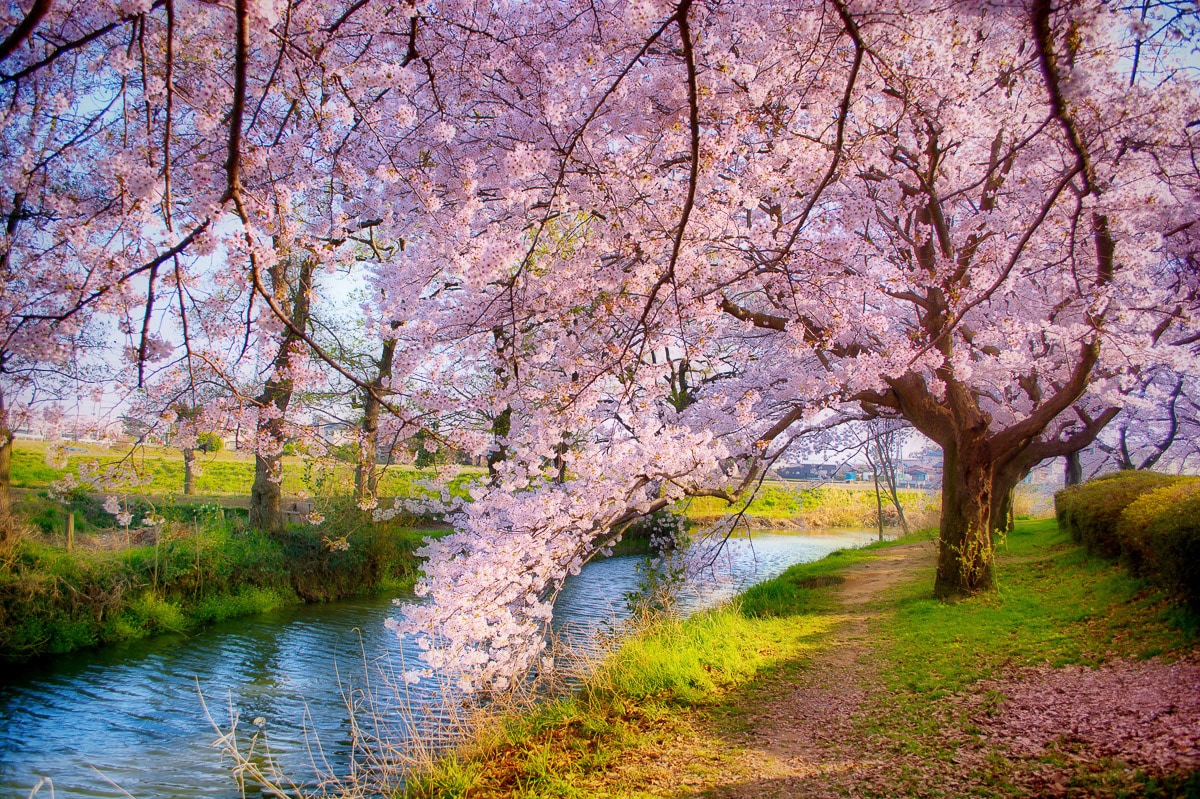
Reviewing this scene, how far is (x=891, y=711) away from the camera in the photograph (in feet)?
14.8

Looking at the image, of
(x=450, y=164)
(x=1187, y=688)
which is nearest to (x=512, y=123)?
(x=450, y=164)

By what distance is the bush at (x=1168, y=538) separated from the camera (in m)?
4.64

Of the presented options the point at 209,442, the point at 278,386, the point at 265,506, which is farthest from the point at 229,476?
the point at 278,386

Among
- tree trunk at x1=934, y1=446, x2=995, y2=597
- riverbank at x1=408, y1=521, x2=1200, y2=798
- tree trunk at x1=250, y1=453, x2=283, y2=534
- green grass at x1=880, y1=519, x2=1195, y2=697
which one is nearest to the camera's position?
riverbank at x1=408, y1=521, x2=1200, y2=798

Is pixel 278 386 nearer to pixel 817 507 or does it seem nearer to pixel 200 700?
pixel 200 700

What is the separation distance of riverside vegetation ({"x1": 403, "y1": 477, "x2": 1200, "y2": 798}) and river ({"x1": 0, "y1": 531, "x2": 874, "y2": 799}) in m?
1.35

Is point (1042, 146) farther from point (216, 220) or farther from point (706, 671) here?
point (216, 220)

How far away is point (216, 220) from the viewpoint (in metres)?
2.71

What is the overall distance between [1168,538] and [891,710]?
2.54 m

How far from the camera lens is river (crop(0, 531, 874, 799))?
5.13 meters

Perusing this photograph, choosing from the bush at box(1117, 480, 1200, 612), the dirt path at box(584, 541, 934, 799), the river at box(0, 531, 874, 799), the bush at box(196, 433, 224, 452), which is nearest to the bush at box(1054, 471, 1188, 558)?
the bush at box(1117, 480, 1200, 612)

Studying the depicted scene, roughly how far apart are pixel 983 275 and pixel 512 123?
4.49 meters

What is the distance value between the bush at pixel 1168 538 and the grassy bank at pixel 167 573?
7.26 metres

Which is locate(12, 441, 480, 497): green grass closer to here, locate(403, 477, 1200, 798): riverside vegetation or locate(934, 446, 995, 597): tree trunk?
locate(403, 477, 1200, 798): riverside vegetation
